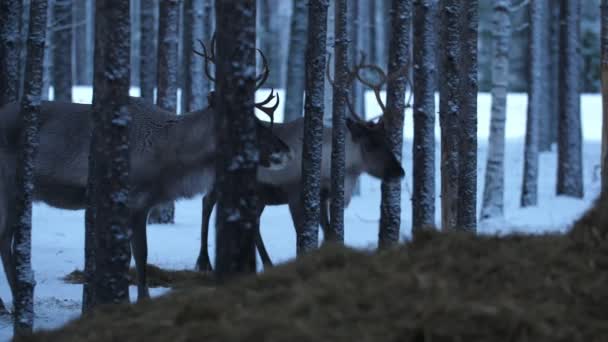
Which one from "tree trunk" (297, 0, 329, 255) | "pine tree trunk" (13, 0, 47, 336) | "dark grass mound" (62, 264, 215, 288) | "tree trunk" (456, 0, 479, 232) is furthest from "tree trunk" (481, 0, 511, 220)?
"pine tree trunk" (13, 0, 47, 336)

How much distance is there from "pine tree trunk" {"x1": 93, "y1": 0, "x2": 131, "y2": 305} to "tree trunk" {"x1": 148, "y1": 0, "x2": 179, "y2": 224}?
807cm

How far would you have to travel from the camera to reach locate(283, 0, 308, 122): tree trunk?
73.5 feet

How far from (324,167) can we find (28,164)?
5194 mm

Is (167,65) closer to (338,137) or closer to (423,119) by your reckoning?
(338,137)

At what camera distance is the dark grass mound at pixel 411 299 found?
14.2 feet

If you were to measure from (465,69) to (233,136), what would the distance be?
4733 millimetres

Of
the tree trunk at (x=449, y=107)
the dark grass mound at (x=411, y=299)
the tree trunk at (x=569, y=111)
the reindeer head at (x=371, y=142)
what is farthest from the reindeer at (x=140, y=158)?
the tree trunk at (x=569, y=111)

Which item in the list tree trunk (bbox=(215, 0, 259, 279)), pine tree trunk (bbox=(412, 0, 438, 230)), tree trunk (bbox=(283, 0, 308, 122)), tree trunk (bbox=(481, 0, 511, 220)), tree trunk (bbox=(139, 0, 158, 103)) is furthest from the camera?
tree trunk (bbox=(283, 0, 308, 122))

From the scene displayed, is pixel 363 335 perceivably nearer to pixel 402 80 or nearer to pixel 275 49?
pixel 402 80

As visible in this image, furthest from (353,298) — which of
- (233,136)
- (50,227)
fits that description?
(50,227)

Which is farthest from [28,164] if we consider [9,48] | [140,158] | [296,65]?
[296,65]

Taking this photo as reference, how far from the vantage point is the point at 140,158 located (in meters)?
9.62

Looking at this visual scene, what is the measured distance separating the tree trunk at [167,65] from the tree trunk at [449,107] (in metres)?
5.55

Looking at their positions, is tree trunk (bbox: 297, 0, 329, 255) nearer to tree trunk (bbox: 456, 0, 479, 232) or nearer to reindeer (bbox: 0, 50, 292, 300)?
reindeer (bbox: 0, 50, 292, 300)
